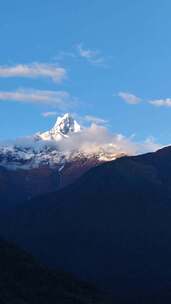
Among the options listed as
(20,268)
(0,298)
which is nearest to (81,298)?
(20,268)

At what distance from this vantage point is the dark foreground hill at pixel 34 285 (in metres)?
124

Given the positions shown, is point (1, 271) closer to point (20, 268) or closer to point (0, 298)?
point (20, 268)

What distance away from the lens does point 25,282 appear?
441 feet

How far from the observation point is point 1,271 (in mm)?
136500

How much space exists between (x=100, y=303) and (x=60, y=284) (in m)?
9.07

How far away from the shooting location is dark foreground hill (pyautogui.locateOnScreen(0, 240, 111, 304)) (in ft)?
407

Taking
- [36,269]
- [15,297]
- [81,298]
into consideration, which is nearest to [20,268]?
[36,269]

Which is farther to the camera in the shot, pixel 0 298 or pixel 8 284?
pixel 8 284

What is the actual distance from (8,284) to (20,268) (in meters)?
16.7

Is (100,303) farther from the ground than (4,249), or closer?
closer

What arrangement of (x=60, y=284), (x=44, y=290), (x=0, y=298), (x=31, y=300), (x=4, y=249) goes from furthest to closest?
(x=4, y=249), (x=60, y=284), (x=44, y=290), (x=31, y=300), (x=0, y=298)

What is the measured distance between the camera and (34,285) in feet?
441

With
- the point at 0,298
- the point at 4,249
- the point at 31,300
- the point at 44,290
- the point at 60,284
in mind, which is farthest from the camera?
the point at 4,249

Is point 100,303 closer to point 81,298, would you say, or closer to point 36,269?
point 81,298
